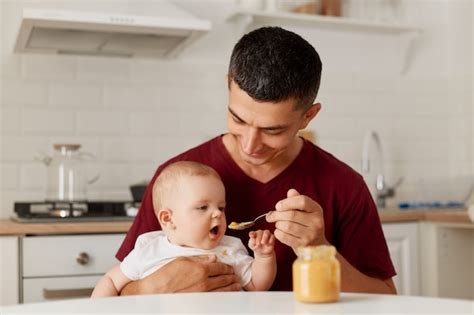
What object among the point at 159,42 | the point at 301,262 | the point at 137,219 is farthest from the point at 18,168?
the point at 301,262

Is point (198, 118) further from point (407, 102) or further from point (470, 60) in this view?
point (470, 60)

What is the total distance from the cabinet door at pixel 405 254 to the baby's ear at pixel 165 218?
1.53m

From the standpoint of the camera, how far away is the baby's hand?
178 centimetres

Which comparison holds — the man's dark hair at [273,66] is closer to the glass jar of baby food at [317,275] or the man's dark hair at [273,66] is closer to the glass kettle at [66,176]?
the glass jar of baby food at [317,275]

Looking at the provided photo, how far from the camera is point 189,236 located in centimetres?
201

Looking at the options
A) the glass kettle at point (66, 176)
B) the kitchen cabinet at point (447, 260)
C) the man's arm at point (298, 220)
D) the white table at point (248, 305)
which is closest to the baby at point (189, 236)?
the man's arm at point (298, 220)

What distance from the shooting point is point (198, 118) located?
3.76 metres

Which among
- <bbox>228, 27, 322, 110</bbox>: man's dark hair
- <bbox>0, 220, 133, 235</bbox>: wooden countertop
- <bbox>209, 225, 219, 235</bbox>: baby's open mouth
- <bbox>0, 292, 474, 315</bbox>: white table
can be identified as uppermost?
<bbox>228, 27, 322, 110</bbox>: man's dark hair

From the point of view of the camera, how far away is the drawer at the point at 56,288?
2.80 m

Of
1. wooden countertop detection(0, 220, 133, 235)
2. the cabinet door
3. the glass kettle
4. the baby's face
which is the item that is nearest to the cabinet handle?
wooden countertop detection(0, 220, 133, 235)

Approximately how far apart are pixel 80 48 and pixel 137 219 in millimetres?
1551

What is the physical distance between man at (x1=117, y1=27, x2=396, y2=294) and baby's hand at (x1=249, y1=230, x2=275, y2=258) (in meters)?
0.03

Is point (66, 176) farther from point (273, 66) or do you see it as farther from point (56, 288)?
point (273, 66)

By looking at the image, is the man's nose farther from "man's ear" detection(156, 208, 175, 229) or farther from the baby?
"man's ear" detection(156, 208, 175, 229)
